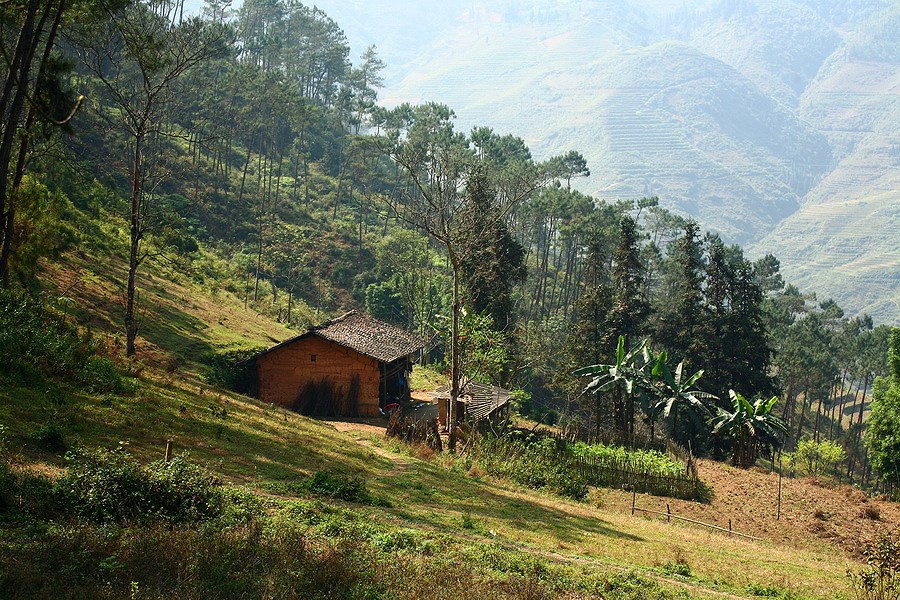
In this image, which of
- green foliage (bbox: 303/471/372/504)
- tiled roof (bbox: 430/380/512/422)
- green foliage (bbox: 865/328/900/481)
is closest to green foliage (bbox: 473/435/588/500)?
tiled roof (bbox: 430/380/512/422)

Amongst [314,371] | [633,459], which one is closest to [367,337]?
[314,371]

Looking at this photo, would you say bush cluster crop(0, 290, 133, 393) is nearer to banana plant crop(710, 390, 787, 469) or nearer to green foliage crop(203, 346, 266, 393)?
green foliage crop(203, 346, 266, 393)

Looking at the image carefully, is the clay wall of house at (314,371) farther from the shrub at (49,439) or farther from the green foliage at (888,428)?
the green foliage at (888,428)

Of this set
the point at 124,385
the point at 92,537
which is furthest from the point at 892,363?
the point at 92,537

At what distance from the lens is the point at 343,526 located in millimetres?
11867

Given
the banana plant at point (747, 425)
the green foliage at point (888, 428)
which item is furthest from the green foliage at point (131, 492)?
the green foliage at point (888, 428)

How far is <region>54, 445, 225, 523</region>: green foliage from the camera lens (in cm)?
979

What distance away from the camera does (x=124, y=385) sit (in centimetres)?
1875

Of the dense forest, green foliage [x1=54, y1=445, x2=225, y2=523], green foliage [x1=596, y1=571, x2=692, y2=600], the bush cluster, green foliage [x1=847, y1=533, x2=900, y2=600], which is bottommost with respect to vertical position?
green foliage [x1=596, y1=571, x2=692, y2=600]

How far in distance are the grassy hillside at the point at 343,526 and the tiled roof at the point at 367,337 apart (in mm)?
5932

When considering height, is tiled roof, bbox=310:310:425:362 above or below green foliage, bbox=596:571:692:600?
above

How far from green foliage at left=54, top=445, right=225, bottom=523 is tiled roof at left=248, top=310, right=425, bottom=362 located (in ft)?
79.0

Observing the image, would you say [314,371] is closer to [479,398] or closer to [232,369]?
[232,369]

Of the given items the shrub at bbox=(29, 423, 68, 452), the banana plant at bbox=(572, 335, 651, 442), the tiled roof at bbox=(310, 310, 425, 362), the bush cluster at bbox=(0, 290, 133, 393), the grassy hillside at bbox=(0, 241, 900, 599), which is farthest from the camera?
the banana plant at bbox=(572, 335, 651, 442)
